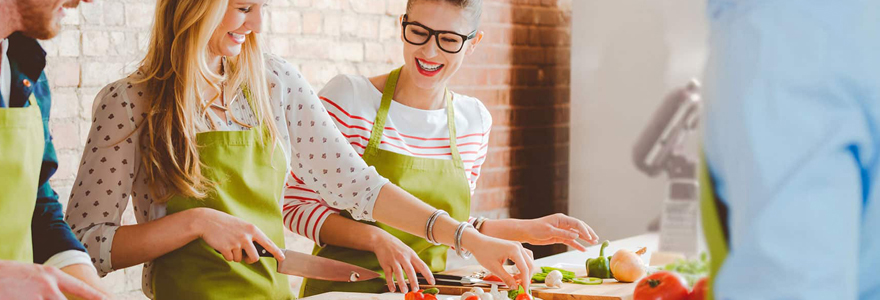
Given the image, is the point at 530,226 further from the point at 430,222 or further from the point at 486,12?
the point at 486,12

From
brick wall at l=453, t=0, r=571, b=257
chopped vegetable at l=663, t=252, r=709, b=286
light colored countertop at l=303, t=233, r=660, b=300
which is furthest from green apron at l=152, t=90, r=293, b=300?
brick wall at l=453, t=0, r=571, b=257

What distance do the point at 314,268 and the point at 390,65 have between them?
169 cm

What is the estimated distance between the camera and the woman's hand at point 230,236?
4.72 feet

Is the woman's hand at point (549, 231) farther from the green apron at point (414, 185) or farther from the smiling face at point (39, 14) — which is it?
the smiling face at point (39, 14)

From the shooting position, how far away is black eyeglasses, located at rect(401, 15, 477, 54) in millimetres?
2062

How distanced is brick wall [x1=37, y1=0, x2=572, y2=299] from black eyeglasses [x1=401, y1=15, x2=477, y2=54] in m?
0.60

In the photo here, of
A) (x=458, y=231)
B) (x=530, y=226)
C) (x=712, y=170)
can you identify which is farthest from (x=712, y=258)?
(x=530, y=226)

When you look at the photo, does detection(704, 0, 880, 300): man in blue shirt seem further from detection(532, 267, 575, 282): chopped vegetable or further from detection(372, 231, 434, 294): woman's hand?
detection(532, 267, 575, 282): chopped vegetable

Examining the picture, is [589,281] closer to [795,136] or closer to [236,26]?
[236,26]

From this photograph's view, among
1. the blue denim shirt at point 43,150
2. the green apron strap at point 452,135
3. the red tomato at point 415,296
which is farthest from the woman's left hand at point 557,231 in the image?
the blue denim shirt at point 43,150

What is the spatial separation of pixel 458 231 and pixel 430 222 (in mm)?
68

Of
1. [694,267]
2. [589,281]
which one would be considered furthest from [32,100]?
[589,281]

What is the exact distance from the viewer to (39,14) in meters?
1.21

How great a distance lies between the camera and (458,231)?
1675mm
